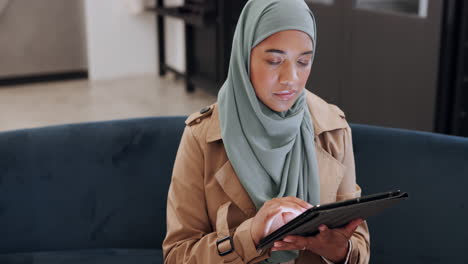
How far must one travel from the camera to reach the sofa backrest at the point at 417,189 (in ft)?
6.08

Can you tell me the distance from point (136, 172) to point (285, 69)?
905 millimetres

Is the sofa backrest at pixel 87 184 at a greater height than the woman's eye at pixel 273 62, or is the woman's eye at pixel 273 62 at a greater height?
the woman's eye at pixel 273 62

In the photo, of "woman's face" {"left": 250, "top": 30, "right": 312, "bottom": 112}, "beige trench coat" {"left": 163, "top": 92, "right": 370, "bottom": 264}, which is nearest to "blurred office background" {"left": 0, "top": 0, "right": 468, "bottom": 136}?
"beige trench coat" {"left": 163, "top": 92, "right": 370, "bottom": 264}

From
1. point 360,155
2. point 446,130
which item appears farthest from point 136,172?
point 446,130

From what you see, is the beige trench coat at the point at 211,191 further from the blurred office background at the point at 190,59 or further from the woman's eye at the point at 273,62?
the blurred office background at the point at 190,59

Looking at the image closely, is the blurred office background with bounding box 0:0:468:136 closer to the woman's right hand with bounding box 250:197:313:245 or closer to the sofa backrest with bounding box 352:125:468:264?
the sofa backrest with bounding box 352:125:468:264

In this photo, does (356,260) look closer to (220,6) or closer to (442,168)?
(442,168)

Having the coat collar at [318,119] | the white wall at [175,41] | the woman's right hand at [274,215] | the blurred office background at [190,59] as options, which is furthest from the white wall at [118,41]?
the woman's right hand at [274,215]

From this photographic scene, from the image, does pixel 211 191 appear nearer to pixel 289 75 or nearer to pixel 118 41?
pixel 289 75

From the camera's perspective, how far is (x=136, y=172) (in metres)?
2.07

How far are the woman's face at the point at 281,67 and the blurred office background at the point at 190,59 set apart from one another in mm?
2217

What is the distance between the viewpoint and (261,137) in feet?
4.65

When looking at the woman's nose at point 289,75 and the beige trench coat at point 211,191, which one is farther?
the beige trench coat at point 211,191

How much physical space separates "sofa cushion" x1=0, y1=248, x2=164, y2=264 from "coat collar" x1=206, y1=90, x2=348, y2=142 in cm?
73
